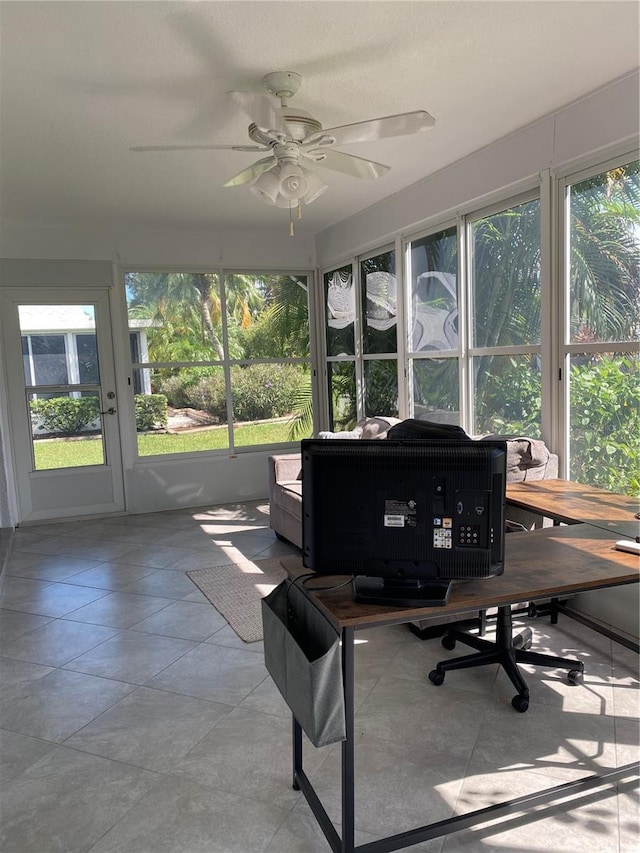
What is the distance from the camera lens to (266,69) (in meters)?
2.76

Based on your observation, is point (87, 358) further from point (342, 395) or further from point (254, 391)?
point (342, 395)

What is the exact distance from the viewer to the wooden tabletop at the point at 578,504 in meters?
2.51

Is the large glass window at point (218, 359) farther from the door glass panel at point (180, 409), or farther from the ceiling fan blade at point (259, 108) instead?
the ceiling fan blade at point (259, 108)

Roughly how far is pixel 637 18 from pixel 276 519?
3.76 metres

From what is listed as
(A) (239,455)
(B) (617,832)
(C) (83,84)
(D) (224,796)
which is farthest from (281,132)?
(A) (239,455)

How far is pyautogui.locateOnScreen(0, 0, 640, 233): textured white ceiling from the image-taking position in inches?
93.2

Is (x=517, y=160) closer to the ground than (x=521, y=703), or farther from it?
farther from it

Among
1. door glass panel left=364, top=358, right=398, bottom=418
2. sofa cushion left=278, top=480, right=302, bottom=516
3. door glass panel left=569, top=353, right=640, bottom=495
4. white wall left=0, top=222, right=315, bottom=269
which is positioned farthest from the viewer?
white wall left=0, top=222, right=315, bottom=269

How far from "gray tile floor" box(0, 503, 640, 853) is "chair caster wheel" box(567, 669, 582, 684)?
3 centimetres

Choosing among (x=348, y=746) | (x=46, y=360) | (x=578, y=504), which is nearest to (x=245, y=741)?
(x=348, y=746)

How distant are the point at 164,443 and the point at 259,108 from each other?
13.9 feet

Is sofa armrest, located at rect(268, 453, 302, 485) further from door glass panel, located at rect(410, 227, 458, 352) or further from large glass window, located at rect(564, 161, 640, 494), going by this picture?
large glass window, located at rect(564, 161, 640, 494)

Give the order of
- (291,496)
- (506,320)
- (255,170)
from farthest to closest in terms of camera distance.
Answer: (291,496) → (506,320) → (255,170)

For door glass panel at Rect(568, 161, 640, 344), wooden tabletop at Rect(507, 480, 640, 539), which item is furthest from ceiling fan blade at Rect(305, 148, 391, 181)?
wooden tabletop at Rect(507, 480, 640, 539)
